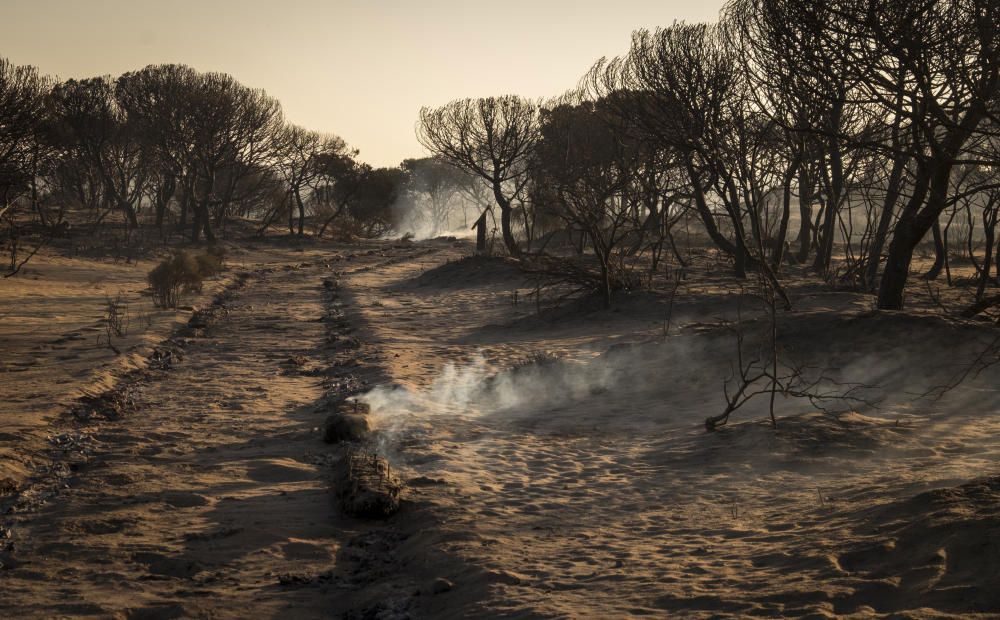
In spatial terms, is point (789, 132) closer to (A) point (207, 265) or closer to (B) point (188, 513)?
(B) point (188, 513)

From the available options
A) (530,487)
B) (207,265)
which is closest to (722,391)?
(530,487)

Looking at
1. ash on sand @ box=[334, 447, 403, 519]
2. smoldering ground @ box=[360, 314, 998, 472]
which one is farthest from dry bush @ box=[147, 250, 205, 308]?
ash on sand @ box=[334, 447, 403, 519]

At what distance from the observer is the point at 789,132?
1386 cm

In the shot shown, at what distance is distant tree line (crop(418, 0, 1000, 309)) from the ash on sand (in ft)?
13.5

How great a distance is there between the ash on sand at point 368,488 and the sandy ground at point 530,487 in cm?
12

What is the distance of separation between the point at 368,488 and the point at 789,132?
10.7 meters

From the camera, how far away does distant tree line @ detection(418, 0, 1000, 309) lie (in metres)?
6.59

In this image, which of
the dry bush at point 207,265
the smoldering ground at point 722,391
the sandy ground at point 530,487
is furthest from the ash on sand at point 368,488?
the dry bush at point 207,265

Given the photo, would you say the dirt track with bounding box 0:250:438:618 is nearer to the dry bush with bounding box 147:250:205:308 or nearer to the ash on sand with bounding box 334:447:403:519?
the ash on sand with bounding box 334:447:403:519

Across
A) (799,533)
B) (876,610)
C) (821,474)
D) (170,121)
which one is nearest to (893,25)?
(821,474)

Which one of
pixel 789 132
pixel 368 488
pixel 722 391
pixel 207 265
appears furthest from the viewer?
pixel 207 265

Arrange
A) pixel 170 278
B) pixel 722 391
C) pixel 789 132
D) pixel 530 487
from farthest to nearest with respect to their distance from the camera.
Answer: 1. pixel 170 278
2. pixel 789 132
3. pixel 722 391
4. pixel 530 487

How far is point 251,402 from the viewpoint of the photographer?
9.29 meters

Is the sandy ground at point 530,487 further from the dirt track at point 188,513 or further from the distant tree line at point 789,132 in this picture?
the distant tree line at point 789,132
